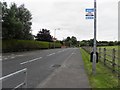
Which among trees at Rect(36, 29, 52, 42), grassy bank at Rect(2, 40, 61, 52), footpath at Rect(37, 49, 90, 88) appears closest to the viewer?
footpath at Rect(37, 49, 90, 88)

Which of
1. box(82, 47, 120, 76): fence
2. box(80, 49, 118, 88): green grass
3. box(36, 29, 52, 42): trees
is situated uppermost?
box(36, 29, 52, 42): trees

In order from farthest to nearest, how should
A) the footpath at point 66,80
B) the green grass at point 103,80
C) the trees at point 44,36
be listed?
the trees at point 44,36 < the green grass at point 103,80 < the footpath at point 66,80

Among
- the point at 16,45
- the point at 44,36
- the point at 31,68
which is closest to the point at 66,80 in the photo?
the point at 31,68

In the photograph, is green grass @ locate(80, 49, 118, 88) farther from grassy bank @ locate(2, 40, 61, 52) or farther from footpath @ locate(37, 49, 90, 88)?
grassy bank @ locate(2, 40, 61, 52)

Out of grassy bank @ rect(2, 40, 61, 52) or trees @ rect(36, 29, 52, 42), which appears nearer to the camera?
grassy bank @ rect(2, 40, 61, 52)

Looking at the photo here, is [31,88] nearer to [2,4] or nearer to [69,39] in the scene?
[2,4]

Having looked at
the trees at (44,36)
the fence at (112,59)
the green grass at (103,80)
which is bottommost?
the green grass at (103,80)

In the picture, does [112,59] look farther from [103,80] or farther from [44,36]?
[44,36]

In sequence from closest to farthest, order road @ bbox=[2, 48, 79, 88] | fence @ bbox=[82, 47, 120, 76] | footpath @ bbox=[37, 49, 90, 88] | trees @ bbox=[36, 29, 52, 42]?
road @ bbox=[2, 48, 79, 88] < footpath @ bbox=[37, 49, 90, 88] < fence @ bbox=[82, 47, 120, 76] < trees @ bbox=[36, 29, 52, 42]

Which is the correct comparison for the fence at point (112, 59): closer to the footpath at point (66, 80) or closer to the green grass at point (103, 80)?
the green grass at point (103, 80)

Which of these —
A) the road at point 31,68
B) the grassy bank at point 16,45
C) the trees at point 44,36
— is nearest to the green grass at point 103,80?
the road at point 31,68

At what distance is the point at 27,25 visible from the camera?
65250 mm

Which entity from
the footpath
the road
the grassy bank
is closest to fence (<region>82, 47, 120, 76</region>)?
the footpath

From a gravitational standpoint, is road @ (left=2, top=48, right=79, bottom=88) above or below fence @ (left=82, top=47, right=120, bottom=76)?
below
